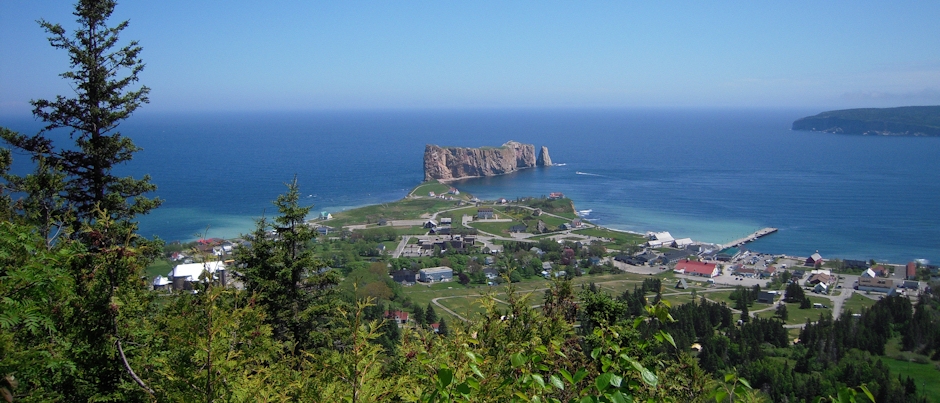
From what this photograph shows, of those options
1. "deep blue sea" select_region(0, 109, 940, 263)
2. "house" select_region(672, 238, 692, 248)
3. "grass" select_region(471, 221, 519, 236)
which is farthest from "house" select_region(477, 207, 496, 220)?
"house" select_region(672, 238, 692, 248)

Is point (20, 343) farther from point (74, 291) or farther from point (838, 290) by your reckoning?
point (838, 290)

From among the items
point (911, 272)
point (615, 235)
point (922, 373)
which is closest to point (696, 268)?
point (615, 235)

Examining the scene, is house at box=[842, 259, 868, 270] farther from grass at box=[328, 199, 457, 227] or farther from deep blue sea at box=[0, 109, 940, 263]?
grass at box=[328, 199, 457, 227]

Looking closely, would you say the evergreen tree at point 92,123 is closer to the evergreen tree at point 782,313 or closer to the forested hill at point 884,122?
the evergreen tree at point 782,313

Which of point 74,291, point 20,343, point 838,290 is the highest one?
point 74,291

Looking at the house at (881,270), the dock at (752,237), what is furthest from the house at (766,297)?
the dock at (752,237)

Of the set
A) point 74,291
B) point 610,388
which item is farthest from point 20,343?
point 610,388
